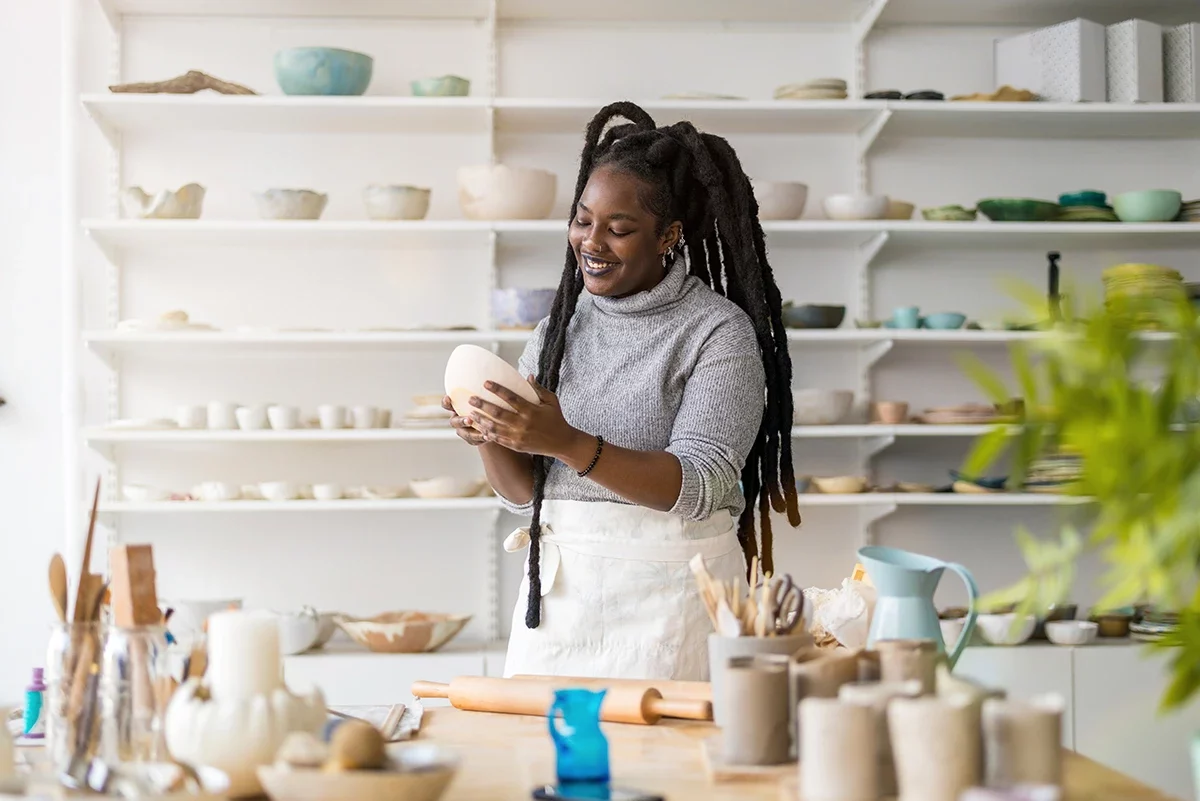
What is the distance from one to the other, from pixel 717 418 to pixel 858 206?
5.23ft

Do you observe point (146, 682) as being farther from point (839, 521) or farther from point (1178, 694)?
point (839, 521)

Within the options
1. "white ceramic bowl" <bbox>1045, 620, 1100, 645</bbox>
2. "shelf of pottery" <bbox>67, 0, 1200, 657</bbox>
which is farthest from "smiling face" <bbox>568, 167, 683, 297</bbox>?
"white ceramic bowl" <bbox>1045, 620, 1100, 645</bbox>

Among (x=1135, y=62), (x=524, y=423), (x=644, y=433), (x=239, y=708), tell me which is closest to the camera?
(x=239, y=708)

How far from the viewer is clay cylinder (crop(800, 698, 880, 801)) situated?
0.98m

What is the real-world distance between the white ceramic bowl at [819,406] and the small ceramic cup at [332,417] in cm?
110

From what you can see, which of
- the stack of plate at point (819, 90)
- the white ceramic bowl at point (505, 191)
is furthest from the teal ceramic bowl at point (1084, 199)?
the white ceramic bowl at point (505, 191)

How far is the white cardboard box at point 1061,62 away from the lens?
3.33 metres

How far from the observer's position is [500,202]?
3225 millimetres

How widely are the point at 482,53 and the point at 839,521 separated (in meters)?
1.57

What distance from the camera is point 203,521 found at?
3436 mm

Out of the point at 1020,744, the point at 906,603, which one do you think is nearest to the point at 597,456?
the point at 906,603

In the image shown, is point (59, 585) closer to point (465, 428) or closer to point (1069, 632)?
point (465, 428)

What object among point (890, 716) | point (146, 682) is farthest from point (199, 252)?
point (890, 716)

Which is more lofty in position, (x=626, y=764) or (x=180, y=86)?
(x=180, y=86)
